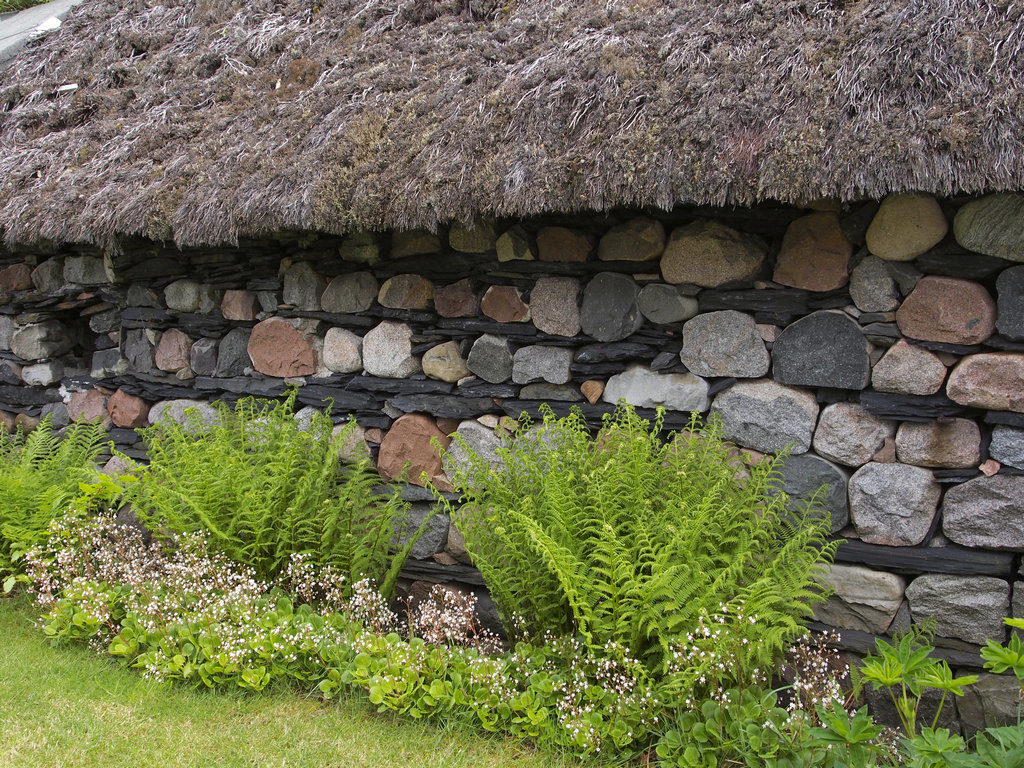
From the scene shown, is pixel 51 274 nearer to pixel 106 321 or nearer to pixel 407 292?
pixel 106 321

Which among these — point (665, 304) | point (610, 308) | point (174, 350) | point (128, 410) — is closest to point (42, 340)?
point (128, 410)

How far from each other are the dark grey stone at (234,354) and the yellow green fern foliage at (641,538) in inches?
80.8

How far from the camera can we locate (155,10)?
664cm

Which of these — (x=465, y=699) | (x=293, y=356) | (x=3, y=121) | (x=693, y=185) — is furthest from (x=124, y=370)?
(x=693, y=185)

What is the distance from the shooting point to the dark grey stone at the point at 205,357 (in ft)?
17.0

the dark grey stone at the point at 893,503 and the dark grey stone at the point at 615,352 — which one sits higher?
the dark grey stone at the point at 615,352

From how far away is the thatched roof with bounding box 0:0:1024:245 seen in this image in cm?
291

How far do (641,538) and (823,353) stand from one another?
115 centimetres

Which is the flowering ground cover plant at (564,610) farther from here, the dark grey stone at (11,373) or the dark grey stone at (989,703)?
the dark grey stone at (11,373)

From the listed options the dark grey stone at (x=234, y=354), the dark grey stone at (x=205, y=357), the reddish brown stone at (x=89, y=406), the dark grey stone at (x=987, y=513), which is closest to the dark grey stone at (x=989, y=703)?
the dark grey stone at (x=987, y=513)

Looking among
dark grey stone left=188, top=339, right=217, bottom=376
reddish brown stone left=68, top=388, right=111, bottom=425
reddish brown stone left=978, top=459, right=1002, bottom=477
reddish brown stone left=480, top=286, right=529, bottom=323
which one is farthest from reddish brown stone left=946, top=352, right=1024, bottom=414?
reddish brown stone left=68, top=388, right=111, bottom=425

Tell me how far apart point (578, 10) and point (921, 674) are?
347 centimetres

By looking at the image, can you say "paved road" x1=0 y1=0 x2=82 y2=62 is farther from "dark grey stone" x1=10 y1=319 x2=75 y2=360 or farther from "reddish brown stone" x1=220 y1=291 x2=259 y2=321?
"reddish brown stone" x1=220 y1=291 x2=259 y2=321

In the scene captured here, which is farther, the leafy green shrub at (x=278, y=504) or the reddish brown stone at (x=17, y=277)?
the reddish brown stone at (x=17, y=277)
